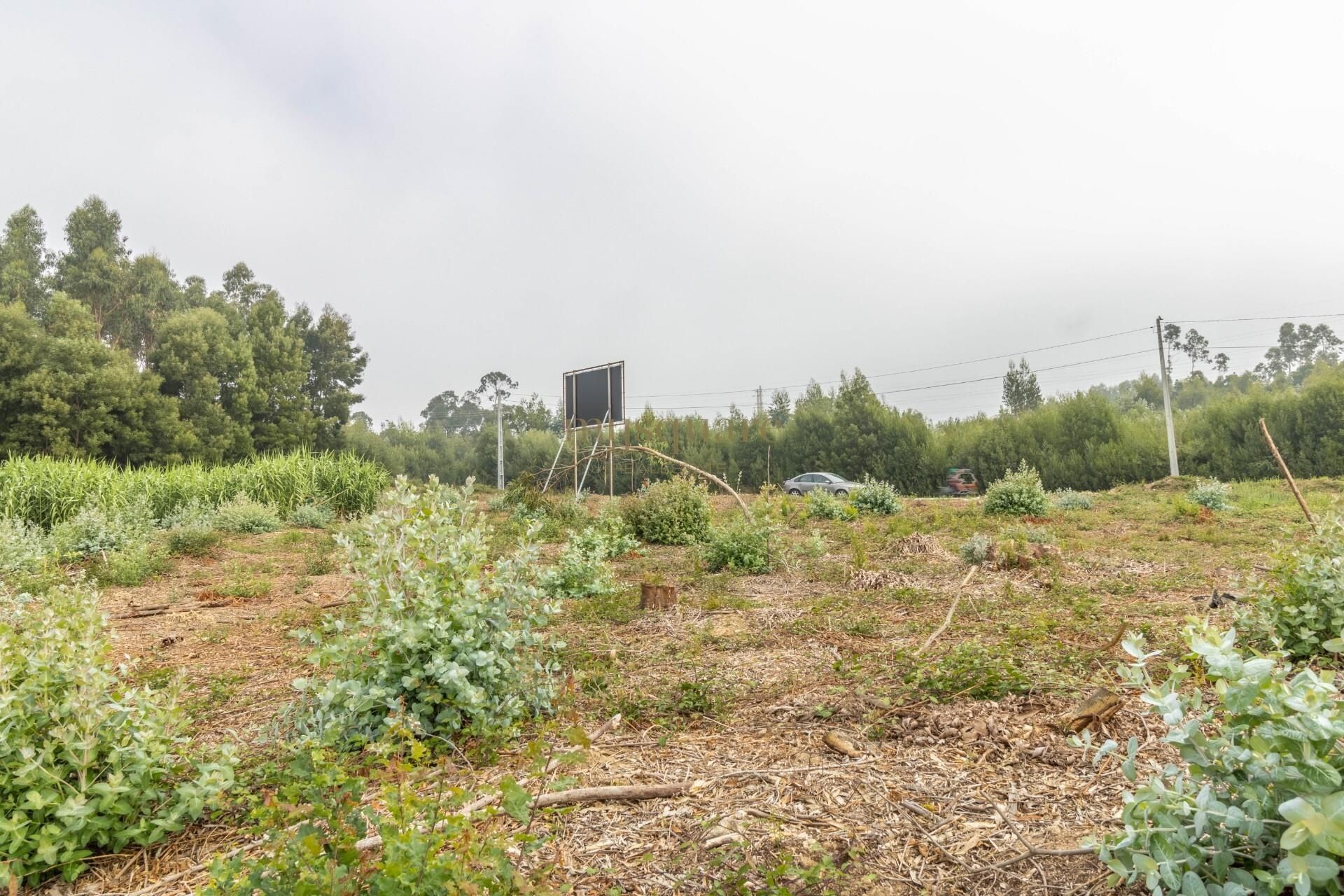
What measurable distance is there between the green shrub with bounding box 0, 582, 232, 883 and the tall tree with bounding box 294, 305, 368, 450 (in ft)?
105

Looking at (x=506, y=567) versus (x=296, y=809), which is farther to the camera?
(x=506, y=567)

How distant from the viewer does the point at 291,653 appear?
13.5 ft

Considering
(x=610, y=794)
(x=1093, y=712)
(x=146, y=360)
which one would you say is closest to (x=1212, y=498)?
(x=1093, y=712)

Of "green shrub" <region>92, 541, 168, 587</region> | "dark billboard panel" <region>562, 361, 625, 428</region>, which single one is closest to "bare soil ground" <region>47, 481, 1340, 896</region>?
"green shrub" <region>92, 541, 168, 587</region>

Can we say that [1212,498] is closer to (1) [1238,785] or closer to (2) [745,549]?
(2) [745,549]

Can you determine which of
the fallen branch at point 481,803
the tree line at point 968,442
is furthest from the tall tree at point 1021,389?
the fallen branch at point 481,803

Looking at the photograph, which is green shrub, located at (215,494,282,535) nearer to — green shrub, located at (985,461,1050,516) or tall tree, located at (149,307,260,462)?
green shrub, located at (985,461,1050,516)

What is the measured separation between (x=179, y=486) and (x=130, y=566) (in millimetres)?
6644

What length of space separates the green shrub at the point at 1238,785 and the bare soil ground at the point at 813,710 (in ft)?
1.17

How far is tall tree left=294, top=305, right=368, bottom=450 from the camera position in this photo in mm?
32000

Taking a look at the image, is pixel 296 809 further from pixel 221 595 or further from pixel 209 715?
pixel 221 595

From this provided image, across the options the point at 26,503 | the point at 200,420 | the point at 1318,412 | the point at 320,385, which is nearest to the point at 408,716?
the point at 26,503

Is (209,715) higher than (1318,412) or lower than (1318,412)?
lower

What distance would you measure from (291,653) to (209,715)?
110 cm
